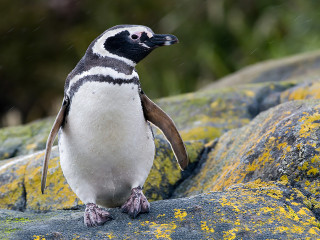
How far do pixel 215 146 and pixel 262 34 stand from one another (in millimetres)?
5413

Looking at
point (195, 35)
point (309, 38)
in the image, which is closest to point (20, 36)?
point (195, 35)

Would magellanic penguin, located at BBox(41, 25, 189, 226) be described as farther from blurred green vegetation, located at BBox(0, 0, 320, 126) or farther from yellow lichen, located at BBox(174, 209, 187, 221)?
blurred green vegetation, located at BBox(0, 0, 320, 126)

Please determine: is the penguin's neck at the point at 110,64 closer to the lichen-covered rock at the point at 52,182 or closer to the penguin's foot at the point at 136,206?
the penguin's foot at the point at 136,206

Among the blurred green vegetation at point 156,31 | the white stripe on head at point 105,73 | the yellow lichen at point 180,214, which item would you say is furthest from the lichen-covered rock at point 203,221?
the blurred green vegetation at point 156,31

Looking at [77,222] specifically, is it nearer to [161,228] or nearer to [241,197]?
[161,228]

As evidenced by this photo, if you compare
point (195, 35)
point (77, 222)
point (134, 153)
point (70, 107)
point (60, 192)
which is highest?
point (70, 107)

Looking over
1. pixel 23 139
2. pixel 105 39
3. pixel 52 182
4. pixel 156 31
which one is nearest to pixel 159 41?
pixel 105 39

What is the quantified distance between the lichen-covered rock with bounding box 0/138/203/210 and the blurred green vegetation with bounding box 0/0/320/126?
207 inches

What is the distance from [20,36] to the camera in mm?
9734

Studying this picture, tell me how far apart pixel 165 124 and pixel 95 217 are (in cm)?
70

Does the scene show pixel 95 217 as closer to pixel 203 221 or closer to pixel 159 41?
pixel 203 221

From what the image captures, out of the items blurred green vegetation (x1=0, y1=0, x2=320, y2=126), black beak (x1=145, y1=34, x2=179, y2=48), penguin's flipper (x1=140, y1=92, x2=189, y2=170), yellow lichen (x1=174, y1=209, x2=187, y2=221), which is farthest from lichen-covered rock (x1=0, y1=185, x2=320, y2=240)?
blurred green vegetation (x1=0, y1=0, x2=320, y2=126)

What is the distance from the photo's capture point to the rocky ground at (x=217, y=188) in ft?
6.44

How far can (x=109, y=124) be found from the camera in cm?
222
